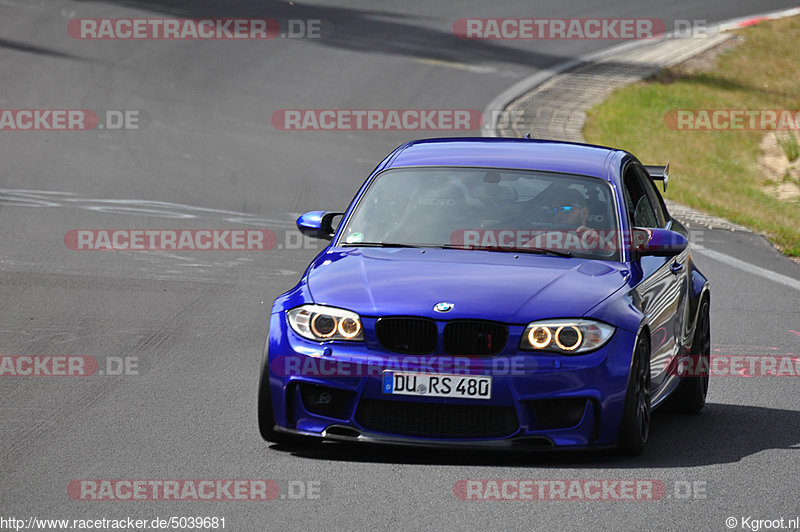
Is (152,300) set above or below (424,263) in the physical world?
below

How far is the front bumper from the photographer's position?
6.48 metres

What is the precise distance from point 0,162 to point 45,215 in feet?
10.1

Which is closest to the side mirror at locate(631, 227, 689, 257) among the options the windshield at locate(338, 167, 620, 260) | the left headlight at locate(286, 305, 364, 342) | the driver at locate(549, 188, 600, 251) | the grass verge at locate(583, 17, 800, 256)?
the windshield at locate(338, 167, 620, 260)

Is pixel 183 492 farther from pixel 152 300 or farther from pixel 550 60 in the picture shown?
pixel 550 60

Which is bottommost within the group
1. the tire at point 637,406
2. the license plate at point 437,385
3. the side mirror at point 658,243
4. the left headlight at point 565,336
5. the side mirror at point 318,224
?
the tire at point 637,406

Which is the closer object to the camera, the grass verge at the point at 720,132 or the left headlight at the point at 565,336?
the left headlight at the point at 565,336

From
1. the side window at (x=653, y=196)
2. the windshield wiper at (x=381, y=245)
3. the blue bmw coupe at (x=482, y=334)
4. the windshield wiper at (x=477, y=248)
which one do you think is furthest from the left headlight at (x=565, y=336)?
the side window at (x=653, y=196)

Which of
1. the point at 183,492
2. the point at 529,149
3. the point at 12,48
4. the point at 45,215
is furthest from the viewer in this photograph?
the point at 12,48

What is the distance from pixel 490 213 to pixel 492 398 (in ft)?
5.30

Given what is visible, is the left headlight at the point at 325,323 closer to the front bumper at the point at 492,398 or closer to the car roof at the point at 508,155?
the front bumper at the point at 492,398

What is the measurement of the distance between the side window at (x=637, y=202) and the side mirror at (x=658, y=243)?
25cm

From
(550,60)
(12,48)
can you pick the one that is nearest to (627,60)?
(550,60)

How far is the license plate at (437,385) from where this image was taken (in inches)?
255

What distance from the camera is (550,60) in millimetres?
27625
